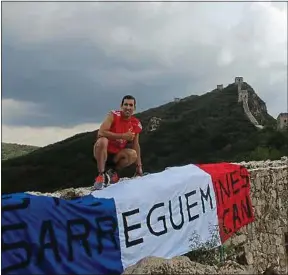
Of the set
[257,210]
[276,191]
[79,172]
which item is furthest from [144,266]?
[79,172]

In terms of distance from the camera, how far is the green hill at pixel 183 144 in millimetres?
27781

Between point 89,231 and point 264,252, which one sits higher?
point 89,231

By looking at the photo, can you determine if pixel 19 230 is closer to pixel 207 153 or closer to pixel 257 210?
pixel 257 210

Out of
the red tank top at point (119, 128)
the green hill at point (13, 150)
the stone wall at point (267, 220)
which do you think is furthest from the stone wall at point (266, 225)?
the green hill at point (13, 150)

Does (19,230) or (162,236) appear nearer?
(19,230)

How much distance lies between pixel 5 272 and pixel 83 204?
1.11m

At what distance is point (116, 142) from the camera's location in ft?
24.3

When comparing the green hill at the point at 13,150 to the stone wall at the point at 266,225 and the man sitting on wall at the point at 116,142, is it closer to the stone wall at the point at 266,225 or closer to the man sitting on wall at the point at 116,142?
the stone wall at the point at 266,225

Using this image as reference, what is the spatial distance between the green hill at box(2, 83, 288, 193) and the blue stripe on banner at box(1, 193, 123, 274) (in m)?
15.9

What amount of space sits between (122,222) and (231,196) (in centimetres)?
258

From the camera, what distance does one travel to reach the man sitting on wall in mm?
7164

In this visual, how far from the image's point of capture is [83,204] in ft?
18.1

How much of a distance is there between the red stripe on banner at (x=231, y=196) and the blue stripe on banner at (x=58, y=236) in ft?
7.36

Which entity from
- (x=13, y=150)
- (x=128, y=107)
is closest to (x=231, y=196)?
(x=128, y=107)
